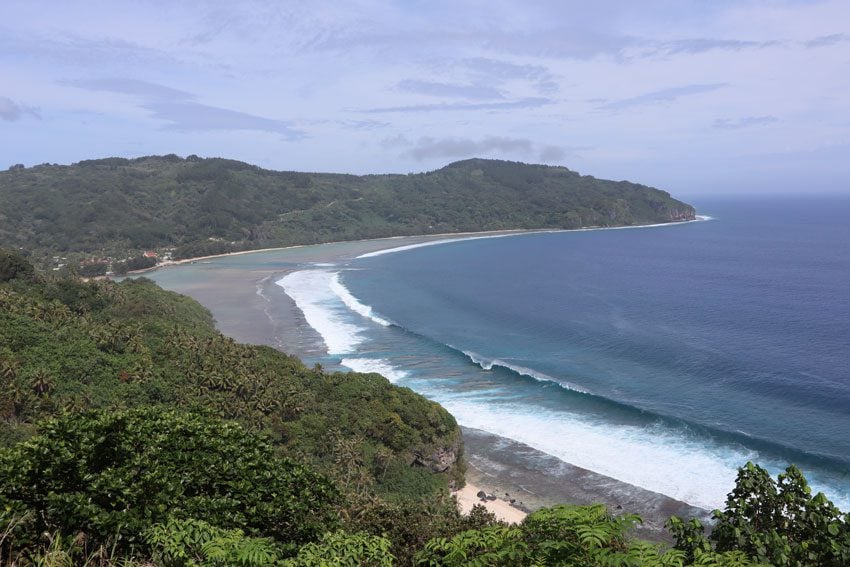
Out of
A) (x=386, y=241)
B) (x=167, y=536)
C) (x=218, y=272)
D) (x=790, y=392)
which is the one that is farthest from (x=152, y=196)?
(x=167, y=536)

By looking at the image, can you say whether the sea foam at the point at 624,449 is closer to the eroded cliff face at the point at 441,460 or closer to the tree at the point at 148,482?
the eroded cliff face at the point at 441,460

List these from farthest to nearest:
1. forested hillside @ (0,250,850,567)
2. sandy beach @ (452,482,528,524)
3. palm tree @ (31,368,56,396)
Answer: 1. palm tree @ (31,368,56,396)
2. sandy beach @ (452,482,528,524)
3. forested hillside @ (0,250,850,567)

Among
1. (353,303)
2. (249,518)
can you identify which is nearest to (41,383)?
(249,518)

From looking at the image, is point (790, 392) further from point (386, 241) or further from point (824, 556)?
point (386, 241)

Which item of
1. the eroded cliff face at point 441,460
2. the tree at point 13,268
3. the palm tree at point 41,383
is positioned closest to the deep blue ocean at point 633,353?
the eroded cliff face at point 441,460

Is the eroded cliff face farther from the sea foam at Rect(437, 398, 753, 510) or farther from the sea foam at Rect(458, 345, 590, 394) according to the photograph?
the sea foam at Rect(458, 345, 590, 394)

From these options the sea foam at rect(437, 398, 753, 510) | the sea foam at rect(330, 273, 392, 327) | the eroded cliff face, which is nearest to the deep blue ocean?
the sea foam at rect(437, 398, 753, 510)

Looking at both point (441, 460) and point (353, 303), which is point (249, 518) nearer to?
point (441, 460)
